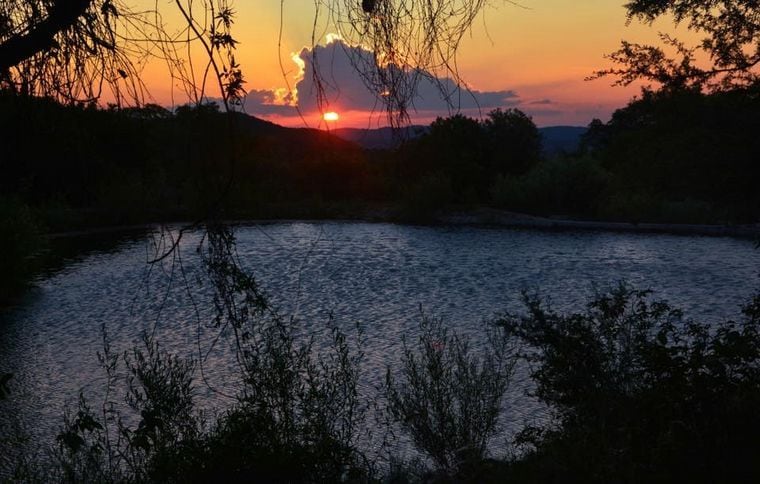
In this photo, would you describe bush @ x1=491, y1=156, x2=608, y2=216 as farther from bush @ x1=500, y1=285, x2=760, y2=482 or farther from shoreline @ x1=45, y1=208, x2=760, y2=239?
bush @ x1=500, y1=285, x2=760, y2=482

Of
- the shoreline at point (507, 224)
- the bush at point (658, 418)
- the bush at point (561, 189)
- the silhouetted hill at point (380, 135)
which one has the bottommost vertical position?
the shoreline at point (507, 224)

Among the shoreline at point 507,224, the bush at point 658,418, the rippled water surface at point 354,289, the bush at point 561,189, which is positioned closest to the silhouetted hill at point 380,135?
the bush at point 658,418

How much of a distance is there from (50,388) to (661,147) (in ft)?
30.6

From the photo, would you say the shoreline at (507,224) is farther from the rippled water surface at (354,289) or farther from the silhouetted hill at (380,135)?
the silhouetted hill at (380,135)

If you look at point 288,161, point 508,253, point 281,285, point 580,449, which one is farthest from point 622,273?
point 288,161

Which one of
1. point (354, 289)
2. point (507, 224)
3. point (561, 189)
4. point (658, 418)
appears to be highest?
point (658, 418)

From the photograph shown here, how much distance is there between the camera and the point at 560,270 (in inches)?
909

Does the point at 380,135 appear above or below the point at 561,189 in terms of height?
above

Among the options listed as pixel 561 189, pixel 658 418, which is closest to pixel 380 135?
pixel 658 418

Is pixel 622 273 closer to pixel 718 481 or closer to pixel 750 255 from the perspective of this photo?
pixel 750 255

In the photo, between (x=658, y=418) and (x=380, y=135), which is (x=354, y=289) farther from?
(x=380, y=135)

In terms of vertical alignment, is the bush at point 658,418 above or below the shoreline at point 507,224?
above

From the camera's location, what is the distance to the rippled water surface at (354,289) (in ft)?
37.6

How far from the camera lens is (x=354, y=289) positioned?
19672 millimetres
